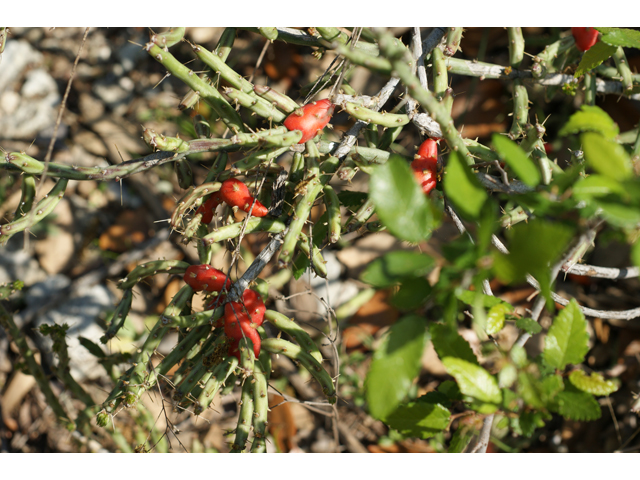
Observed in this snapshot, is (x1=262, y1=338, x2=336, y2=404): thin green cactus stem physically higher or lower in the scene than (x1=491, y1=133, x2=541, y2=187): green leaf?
lower

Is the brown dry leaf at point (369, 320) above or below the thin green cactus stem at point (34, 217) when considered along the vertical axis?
below

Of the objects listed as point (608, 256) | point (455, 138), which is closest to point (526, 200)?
point (455, 138)

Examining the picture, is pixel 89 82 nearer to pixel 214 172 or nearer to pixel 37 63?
pixel 37 63

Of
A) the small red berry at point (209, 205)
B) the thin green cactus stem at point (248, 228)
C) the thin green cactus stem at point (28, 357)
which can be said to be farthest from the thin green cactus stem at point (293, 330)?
the thin green cactus stem at point (28, 357)

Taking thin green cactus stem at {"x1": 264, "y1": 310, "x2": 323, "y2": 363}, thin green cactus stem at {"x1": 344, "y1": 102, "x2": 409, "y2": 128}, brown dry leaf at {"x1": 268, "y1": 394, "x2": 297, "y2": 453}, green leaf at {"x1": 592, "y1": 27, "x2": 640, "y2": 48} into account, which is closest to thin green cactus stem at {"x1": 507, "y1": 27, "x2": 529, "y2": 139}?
green leaf at {"x1": 592, "y1": 27, "x2": 640, "y2": 48}

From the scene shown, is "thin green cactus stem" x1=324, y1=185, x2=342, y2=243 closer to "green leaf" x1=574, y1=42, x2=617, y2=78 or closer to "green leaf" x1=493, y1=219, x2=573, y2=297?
"green leaf" x1=493, y1=219, x2=573, y2=297

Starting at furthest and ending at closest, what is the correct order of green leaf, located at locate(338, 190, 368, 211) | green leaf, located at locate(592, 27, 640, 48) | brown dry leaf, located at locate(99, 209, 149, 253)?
brown dry leaf, located at locate(99, 209, 149, 253) < green leaf, located at locate(338, 190, 368, 211) < green leaf, located at locate(592, 27, 640, 48)

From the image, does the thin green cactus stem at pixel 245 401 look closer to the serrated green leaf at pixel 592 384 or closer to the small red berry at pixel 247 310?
the small red berry at pixel 247 310

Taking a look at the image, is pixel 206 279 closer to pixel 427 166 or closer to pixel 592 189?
pixel 427 166

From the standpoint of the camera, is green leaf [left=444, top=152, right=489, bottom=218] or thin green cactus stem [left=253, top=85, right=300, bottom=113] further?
A: thin green cactus stem [left=253, top=85, right=300, bottom=113]

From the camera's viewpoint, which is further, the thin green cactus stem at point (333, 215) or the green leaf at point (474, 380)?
the thin green cactus stem at point (333, 215)
